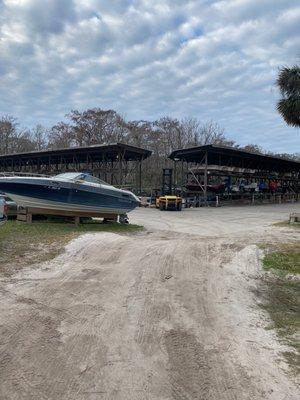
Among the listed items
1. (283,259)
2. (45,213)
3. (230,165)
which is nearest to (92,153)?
(230,165)


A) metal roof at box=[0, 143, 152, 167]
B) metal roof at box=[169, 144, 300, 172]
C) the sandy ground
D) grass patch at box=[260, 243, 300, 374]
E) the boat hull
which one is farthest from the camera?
metal roof at box=[169, 144, 300, 172]

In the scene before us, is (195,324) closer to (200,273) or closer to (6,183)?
(200,273)

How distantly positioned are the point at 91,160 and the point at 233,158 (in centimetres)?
1393

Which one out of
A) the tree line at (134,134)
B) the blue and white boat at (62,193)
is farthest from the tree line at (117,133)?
the blue and white boat at (62,193)

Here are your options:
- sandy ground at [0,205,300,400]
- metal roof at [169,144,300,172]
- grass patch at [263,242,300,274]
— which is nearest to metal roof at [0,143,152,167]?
metal roof at [169,144,300,172]

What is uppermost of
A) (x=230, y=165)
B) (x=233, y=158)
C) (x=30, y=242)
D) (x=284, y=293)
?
(x=233, y=158)

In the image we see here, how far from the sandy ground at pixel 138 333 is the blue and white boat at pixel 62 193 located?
6.91 m

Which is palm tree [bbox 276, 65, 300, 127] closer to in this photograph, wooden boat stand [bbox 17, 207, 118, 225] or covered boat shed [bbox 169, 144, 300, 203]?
wooden boat stand [bbox 17, 207, 118, 225]

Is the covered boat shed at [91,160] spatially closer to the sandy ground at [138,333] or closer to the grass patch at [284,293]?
the grass patch at [284,293]

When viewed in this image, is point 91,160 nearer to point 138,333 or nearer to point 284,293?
point 284,293

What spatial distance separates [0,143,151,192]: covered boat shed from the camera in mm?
35000

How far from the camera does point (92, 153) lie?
3900 cm

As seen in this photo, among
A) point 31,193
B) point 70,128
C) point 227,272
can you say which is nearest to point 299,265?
point 227,272

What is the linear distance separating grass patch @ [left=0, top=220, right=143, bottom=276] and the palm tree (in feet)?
26.5
